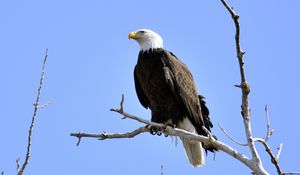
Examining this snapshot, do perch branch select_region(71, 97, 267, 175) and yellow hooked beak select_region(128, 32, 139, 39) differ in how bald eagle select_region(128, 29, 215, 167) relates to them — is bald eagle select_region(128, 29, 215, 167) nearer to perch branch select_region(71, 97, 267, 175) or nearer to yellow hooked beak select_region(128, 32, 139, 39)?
yellow hooked beak select_region(128, 32, 139, 39)

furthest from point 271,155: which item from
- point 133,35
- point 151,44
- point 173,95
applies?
point 133,35

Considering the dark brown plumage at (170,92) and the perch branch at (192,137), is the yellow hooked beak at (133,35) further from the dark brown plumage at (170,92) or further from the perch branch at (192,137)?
the perch branch at (192,137)

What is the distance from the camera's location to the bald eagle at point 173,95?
7379 millimetres

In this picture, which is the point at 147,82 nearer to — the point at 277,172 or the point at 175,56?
the point at 175,56

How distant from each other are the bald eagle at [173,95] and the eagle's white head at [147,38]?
0.20 m

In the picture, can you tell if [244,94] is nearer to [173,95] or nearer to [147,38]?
[173,95]

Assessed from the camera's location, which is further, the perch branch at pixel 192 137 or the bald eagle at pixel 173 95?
the bald eagle at pixel 173 95

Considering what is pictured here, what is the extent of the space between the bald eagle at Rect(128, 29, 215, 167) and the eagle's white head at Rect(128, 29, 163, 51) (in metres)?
0.20

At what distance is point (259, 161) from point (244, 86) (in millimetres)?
616

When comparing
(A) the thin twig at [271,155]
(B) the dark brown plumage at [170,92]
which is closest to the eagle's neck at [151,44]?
(B) the dark brown plumage at [170,92]

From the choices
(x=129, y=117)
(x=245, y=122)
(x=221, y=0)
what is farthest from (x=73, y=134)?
(x=221, y=0)

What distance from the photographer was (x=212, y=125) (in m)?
7.45

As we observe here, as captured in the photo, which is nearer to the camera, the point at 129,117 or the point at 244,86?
the point at 244,86

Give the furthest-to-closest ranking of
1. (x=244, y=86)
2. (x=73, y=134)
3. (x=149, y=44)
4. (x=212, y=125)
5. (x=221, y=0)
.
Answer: (x=149, y=44), (x=212, y=125), (x=73, y=134), (x=244, y=86), (x=221, y=0)
